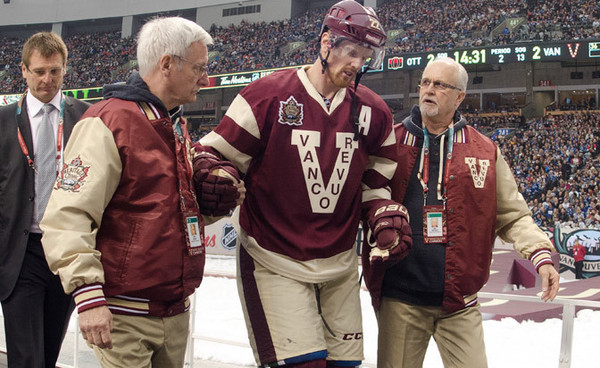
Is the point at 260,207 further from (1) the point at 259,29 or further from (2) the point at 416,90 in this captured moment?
(1) the point at 259,29

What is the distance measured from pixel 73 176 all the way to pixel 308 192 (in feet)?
2.98

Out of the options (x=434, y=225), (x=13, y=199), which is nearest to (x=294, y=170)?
(x=434, y=225)

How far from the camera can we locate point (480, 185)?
117 inches

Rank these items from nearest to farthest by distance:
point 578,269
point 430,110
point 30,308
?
point 30,308, point 430,110, point 578,269

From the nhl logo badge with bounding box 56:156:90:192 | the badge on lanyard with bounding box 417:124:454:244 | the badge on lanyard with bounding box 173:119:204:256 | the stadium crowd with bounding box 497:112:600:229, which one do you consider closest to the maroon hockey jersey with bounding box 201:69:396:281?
the badge on lanyard with bounding box 173:119:204:256

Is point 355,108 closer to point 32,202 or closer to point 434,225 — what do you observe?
point 434,225

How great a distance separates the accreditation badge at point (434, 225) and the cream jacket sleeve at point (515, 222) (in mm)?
374

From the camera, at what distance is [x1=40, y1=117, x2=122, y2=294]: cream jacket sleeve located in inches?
75.8

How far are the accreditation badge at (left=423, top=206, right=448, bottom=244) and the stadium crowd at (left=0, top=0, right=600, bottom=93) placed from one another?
928 inches

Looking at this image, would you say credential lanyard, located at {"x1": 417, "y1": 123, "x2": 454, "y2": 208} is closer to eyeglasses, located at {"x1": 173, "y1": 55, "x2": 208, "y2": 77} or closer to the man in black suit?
eyeglasses, located at {"x1": 173, "y1": 55, "x2": 208, "y2": 77}

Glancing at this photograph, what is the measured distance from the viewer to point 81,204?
198 cm

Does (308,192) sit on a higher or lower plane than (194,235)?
higher

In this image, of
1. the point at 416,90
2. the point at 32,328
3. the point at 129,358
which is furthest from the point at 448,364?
the point at 416,90

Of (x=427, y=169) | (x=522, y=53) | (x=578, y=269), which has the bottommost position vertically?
(x=578, y=269)
